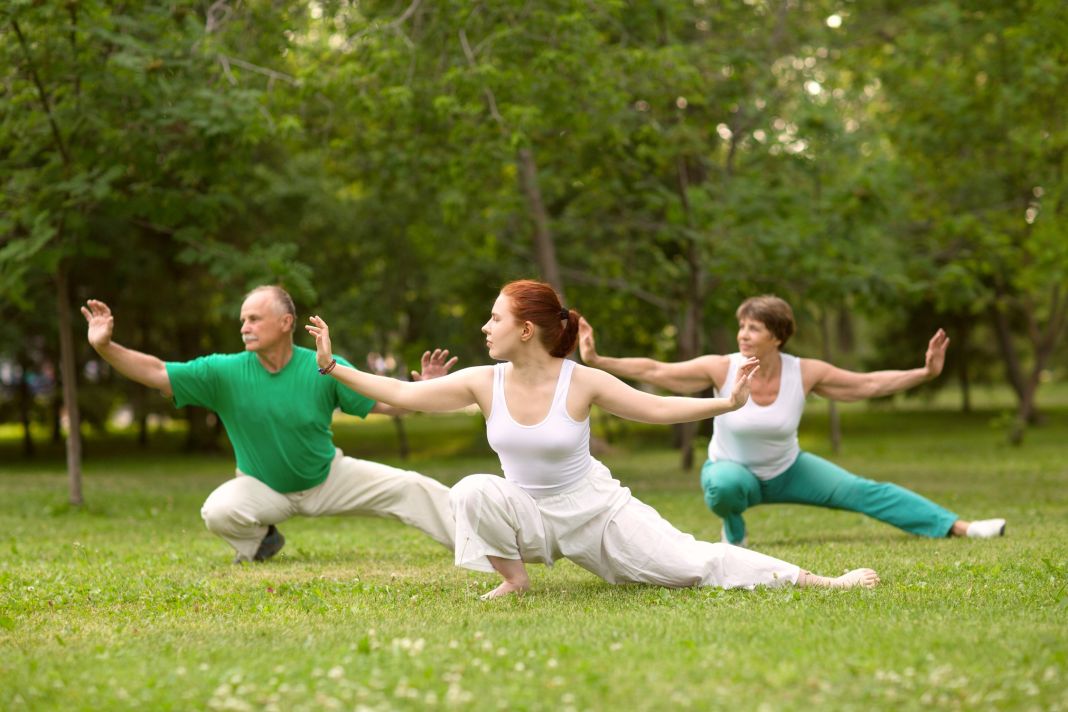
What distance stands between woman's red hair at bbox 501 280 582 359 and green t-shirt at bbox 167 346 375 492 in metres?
1.99

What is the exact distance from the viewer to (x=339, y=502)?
8.70m

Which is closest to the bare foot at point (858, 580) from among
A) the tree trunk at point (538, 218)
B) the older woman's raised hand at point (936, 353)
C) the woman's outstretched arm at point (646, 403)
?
the woman's outstretched arm at point (646, 403)

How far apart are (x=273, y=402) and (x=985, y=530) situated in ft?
17.0

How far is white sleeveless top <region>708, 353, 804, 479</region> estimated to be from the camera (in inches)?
354

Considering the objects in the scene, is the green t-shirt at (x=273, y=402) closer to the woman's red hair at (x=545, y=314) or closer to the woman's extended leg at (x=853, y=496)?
the woman's red hair at (x=545, y=314)

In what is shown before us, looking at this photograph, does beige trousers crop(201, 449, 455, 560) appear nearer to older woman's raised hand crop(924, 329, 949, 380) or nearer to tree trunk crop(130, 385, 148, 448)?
older woman's raised hand crop(924, 329, 949, 380)

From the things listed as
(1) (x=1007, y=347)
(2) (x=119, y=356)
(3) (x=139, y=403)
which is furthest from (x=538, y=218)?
(1) (x=1007, y=347)

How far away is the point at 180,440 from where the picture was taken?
1362 inches

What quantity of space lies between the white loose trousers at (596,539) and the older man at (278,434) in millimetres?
1765

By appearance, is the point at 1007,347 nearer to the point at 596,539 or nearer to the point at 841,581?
the point at 841,581

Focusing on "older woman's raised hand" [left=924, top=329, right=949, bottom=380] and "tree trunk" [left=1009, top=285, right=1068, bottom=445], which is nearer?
"older woman's raised hand" [left=924, top=329, right=949, bottom=380]

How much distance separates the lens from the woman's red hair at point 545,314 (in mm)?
6613

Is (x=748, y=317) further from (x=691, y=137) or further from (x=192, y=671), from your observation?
(x=691, y=137)

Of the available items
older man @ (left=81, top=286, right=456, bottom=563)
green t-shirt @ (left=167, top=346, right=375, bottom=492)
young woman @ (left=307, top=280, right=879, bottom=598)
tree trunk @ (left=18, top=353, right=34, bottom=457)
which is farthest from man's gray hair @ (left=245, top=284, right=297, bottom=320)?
tree trunk @ (left=18, top=353, right=34, bottom=457)
